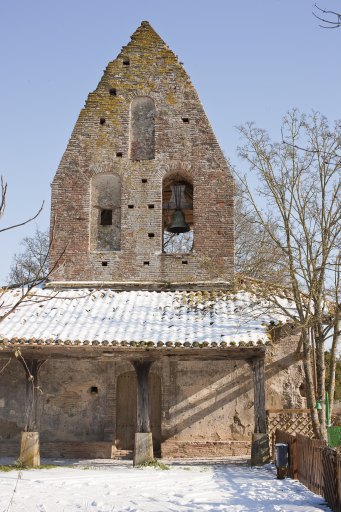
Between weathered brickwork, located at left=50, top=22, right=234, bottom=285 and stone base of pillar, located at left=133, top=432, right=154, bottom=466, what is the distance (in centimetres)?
413

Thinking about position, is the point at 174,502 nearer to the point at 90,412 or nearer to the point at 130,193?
the point at 90,412

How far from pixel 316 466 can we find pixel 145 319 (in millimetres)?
5655

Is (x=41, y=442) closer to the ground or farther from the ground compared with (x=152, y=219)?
closer to the ground

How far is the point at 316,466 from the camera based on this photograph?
8961 millimetres

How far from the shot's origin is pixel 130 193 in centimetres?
1596

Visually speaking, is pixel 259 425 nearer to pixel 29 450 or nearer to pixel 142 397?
pixel 142 397

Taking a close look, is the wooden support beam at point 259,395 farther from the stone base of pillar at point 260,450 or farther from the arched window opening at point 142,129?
the arched window opening at point 142,129

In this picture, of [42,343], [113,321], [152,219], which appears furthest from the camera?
[152,219]

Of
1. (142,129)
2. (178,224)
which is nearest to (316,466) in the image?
(178,224)

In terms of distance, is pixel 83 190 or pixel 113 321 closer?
pixel 113 321

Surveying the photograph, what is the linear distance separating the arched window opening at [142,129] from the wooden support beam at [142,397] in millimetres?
5844

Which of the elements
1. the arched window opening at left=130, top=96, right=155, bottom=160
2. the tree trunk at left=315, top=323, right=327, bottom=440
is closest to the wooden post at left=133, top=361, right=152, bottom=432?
the tree trunk at left=315, top=323, right=327, bottom=440

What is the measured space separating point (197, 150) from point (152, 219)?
2.17 meters

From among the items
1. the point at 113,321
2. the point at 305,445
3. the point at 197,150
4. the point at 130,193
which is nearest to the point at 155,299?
the point at 113,321
